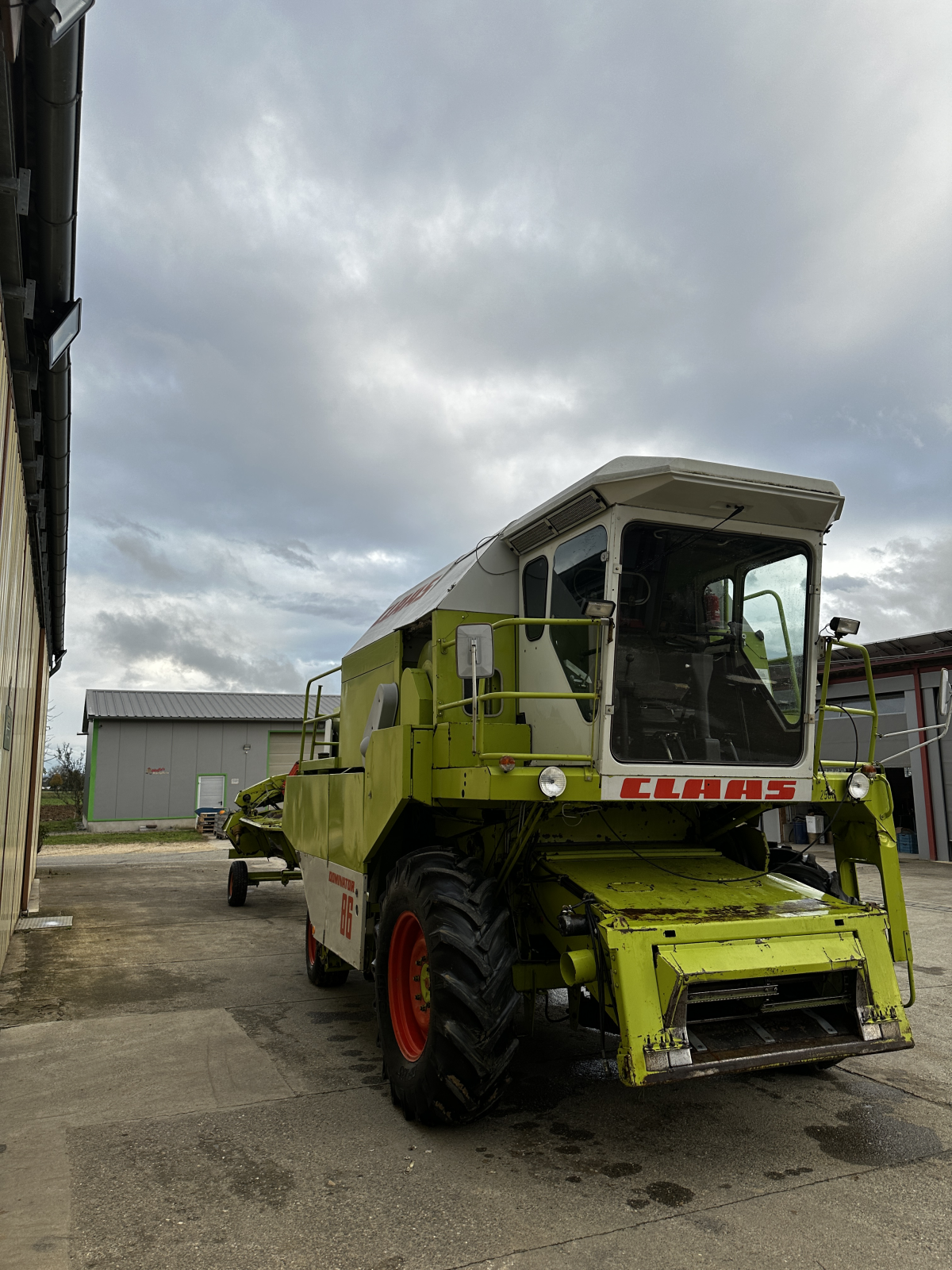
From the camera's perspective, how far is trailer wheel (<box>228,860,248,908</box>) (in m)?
13.0

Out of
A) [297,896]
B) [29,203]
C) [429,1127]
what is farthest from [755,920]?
[297,896]

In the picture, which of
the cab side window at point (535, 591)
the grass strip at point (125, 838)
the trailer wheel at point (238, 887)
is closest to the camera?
the cab side window at point (535, 591)

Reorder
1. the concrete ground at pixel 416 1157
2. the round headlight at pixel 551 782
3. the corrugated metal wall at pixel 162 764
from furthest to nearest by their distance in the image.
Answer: the corrugated metal wall at pixel 162 764 < the round headlight at pixel 551 782 < the concrete ground at pixel 416 1157

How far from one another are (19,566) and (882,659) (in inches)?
721

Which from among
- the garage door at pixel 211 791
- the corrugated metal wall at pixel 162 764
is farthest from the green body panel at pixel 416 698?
the garage door at pixel 211 791

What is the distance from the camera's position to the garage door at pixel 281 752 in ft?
103

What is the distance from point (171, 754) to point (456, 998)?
28.0 meters

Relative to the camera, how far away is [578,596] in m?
4.93

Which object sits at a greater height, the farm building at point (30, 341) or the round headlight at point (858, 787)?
the farm building at point (30, 341)

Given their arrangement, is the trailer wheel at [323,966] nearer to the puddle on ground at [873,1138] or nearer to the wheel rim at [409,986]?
the wheel rim at [409,986]

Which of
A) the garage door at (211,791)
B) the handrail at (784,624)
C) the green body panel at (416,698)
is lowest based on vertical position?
the garage door at (211,791)

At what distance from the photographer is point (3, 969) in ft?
26.3

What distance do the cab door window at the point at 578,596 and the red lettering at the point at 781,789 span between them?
1.08 m

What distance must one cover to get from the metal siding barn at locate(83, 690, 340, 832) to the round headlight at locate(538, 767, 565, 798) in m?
24.7
